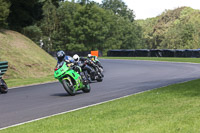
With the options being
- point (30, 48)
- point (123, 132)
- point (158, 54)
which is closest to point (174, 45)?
point (158, 54)

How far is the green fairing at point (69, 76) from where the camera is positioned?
1371 centimetres

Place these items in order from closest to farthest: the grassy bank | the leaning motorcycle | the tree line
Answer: the leaning motorcycle, the grassy bank, the tree line

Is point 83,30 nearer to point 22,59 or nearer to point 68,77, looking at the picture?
point 22,59

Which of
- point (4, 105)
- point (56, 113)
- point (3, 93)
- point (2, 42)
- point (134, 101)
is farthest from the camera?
point (2, 42)

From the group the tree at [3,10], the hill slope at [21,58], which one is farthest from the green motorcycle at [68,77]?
the tree at [3,10]

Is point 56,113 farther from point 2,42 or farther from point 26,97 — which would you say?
point 2,42

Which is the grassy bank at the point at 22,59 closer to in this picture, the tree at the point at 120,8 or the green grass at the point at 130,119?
the green grass at the point at 130,119

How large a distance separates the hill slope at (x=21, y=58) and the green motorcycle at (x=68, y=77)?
1119cm

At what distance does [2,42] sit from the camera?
2866 centimetres

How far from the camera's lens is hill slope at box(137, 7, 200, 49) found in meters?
124

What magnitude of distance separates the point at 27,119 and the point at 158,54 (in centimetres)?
4399

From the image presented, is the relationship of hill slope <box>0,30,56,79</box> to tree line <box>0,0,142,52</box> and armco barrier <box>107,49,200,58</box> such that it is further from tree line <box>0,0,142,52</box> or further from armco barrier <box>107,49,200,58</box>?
tree line <box>0,0,142,52</box>

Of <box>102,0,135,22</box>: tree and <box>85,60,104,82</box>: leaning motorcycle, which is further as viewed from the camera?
<box>102,0,135,22</box>: tree

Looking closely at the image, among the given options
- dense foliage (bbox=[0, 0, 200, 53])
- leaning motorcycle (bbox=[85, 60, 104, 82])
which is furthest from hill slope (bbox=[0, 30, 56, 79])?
dense foliage (bbox=[0, 0, 200, 53])
